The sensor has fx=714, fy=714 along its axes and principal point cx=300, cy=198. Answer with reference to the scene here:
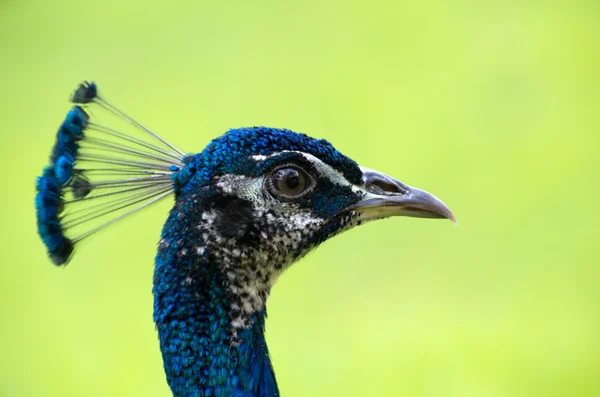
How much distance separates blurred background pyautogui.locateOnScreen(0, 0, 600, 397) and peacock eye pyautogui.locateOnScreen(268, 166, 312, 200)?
1337 mm

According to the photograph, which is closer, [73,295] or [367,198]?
[367,198]

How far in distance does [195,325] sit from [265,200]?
0.67 feet

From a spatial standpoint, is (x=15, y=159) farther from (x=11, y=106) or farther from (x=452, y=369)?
(x=452, y=369)

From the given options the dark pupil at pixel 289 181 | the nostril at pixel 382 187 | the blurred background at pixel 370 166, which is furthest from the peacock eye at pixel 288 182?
the blurred background at pixel 370 166

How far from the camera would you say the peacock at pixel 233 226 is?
1017 mm

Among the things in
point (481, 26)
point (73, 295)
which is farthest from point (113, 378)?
point (481, 26)

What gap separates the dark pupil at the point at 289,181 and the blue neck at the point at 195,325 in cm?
13

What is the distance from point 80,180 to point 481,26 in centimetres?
222

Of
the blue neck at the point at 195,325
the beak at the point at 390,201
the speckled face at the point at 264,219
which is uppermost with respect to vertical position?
the beak at the point at 390,201

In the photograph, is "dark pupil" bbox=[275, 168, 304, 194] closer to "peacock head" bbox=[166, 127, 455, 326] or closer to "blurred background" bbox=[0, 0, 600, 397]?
"peacock head" bbox=[166, 127, 455, 326]

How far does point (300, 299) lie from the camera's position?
242 centimetres

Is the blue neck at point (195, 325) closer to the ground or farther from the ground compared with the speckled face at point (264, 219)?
closer to the ground

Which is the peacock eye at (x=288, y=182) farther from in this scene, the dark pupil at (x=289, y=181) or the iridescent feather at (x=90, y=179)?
the iridescent feather at (x=90, y=179)

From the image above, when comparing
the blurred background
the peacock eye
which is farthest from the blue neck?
the blurred background
